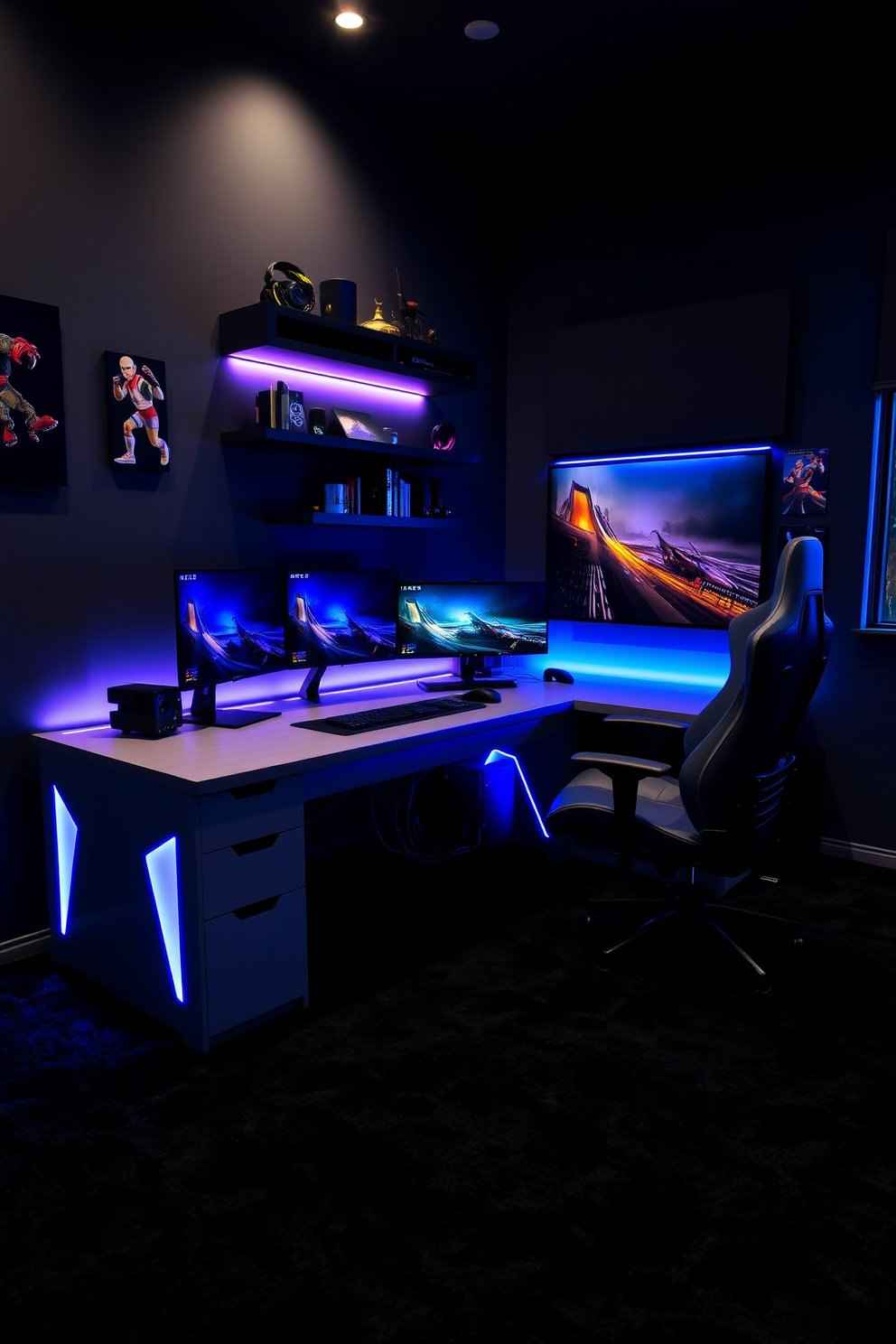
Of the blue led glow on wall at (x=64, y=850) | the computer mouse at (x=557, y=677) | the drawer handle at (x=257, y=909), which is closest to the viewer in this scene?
the drawer handle at (x=257, y=909)

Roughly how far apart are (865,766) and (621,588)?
1311mm

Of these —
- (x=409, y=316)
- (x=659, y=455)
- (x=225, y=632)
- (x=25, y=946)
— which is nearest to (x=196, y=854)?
(x=225, y=632)

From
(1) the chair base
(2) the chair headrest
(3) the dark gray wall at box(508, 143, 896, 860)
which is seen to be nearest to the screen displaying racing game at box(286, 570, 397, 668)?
(1) the chair base

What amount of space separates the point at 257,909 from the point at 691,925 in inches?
58.4

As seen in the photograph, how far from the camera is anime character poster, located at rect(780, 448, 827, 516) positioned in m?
3.62

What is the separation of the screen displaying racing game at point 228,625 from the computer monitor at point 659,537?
1751 millimetres

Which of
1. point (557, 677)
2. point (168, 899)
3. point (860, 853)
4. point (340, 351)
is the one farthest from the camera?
point (557, 677)

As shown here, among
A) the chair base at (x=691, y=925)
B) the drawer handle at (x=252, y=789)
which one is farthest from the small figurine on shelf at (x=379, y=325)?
the chair base at (x=691, y=925)

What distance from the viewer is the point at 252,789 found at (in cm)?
235

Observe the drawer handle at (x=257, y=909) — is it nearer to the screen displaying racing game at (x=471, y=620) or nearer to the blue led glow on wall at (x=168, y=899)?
the blue led glow on wall at (x=168, y=899)

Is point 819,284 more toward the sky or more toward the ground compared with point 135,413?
more toward the sky

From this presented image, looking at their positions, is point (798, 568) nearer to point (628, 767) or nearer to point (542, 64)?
point (628, 767)

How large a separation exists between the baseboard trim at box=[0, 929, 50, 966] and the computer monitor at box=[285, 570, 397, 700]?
47.2 inches

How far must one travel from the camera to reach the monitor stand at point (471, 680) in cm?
369
